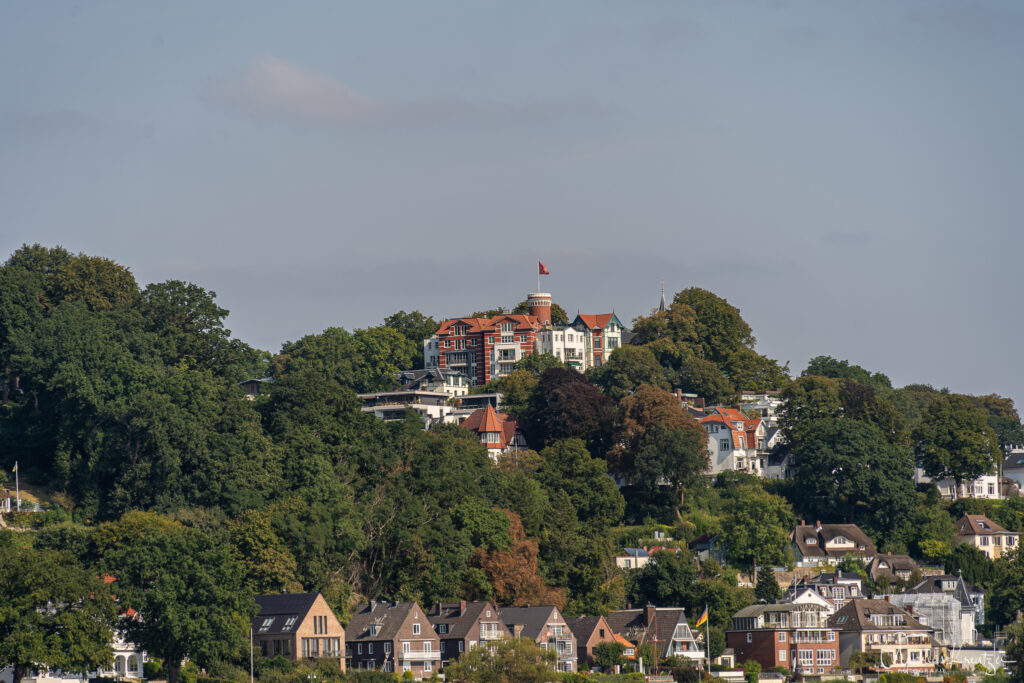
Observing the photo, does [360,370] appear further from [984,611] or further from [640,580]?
[984,611]

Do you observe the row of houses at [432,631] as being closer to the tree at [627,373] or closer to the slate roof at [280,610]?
the slate roof at [280,610]

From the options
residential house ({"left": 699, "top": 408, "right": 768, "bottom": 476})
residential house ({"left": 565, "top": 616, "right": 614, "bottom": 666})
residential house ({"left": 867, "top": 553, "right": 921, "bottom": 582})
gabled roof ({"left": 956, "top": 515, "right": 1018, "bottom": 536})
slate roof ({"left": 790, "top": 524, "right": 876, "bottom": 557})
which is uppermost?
residential house ({"left": 699, "top": 408, "right": 768, "bottom": 476})

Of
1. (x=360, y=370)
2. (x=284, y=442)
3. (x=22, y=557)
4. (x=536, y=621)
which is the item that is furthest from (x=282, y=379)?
(x=360, y=370)

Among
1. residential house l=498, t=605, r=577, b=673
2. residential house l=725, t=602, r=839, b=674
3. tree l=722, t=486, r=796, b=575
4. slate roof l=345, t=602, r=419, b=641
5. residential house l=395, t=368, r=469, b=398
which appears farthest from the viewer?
residential house l=395, t=368, r=469, b=398

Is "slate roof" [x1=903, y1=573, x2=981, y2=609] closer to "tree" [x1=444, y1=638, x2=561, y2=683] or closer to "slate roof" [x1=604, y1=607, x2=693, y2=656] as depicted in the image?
"slate roof" [x1=604, y1=607, x2=693, y2=656]

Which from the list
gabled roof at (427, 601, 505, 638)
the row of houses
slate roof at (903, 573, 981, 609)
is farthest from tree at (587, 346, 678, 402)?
gabled roof at (427, 601, 505, 638)

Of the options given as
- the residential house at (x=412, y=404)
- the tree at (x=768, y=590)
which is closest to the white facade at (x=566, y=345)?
the residential house at (x=412, y=404)
